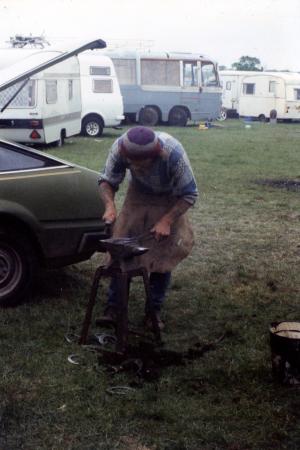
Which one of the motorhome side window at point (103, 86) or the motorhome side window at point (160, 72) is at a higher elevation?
the motorhome side window at point (160, 72)

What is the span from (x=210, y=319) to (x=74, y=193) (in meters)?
1.45

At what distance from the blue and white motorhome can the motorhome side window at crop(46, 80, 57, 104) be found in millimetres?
9911

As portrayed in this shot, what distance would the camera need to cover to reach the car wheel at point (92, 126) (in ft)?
72.7

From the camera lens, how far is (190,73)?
2784 centimetres

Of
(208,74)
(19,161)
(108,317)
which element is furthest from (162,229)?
(208,74)

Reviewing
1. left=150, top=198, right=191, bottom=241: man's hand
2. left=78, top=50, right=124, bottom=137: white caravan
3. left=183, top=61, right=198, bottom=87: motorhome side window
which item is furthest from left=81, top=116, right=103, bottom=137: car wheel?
left=150, top=198, right=191, bottom=241: man's hand

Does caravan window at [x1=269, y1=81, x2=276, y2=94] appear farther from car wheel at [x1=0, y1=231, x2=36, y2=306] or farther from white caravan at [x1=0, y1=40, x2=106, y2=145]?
car wheel at [x1=0, y1=231, x2=36, y2=306]

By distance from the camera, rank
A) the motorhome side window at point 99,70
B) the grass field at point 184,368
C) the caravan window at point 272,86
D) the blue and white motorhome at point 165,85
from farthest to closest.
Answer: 1. the caravan window at point 272,86
2. the blue and white motorhome at point 165,85
3. the motorhome side window at point 99,70
4. the grass field at point 184,368

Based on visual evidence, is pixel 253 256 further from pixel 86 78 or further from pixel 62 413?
pixel 86 78

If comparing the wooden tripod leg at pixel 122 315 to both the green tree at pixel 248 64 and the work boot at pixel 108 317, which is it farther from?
the green tree at pixel 248 64

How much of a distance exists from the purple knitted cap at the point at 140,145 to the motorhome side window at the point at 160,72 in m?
22.9

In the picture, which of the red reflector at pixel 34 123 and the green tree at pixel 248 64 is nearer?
the red reflector at pixel 34 123

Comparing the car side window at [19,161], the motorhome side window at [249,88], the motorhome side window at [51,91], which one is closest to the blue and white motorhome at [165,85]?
the motorhome side window at [249,88]


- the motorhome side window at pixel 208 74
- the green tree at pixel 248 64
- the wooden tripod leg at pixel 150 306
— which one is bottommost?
the wooden tripod leg at pixel 150 306
